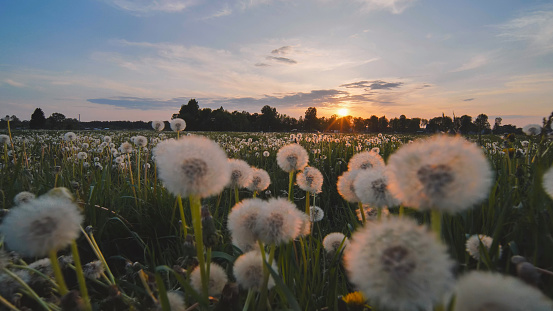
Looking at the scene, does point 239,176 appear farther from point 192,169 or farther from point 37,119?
point 37,119

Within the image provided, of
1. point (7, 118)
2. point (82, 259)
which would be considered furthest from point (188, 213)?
point (7, 118)

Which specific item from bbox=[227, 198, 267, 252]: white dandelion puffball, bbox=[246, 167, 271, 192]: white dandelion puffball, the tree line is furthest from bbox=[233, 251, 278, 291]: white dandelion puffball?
the tree line

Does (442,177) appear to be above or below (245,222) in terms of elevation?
above

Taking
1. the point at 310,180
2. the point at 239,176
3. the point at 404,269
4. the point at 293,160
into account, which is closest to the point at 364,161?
the point at 310,180

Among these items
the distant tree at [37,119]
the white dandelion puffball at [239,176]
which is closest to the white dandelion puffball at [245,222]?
the white dandelion puffball at [239,176]

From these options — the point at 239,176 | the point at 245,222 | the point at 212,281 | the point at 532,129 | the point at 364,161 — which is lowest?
the point at 212,281

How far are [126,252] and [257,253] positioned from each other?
7.73 ft

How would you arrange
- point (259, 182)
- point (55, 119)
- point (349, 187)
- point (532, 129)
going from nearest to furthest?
point (349, 187), point (259, 182), point (532, 129), point (55, 119)

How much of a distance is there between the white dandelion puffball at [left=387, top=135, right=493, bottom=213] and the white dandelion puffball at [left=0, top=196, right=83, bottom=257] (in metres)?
1.09

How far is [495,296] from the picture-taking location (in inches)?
25.4

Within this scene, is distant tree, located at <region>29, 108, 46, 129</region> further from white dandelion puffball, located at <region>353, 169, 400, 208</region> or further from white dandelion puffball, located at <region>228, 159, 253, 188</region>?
white dandelion puffball, located at <region>353, 169, 400, 208</region>

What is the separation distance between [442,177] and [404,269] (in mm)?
274

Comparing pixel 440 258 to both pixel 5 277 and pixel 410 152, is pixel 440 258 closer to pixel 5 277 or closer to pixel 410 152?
pixel 410 152

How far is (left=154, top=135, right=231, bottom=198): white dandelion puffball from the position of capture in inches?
41.4
